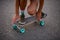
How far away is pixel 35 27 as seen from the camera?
1.87m

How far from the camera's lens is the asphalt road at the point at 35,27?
5.59 feet

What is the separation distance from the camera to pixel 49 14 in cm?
209

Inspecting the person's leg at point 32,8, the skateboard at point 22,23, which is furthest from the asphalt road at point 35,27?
the person's leg at point 32,8

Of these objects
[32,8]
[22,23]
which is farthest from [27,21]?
[32,8]

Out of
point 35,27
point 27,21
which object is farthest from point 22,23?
point 35,27

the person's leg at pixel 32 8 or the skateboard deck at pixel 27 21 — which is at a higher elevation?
the person's leg at pixel 32 8

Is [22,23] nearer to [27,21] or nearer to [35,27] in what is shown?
[27,21]

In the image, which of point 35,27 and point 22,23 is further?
point 35,27

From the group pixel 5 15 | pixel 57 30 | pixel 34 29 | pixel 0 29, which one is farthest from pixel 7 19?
pixel 57 30

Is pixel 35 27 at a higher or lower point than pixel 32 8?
lower

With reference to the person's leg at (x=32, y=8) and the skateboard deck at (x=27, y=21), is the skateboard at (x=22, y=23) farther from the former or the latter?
the person's leg at (x=32, y=8)

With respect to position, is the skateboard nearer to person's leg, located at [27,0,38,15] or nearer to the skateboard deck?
the skateboard deck

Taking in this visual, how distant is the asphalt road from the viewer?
171 centimetres

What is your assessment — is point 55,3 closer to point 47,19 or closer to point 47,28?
point 47,19
